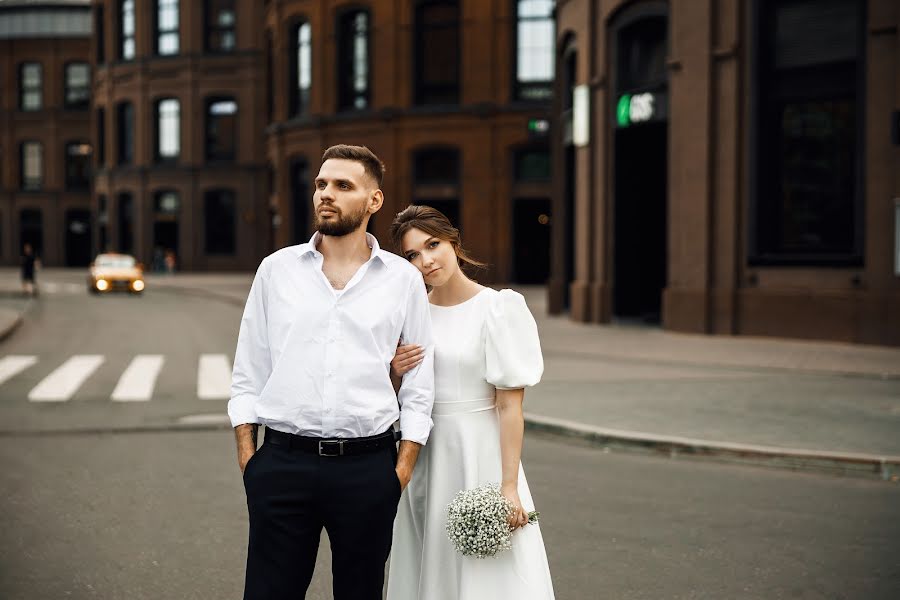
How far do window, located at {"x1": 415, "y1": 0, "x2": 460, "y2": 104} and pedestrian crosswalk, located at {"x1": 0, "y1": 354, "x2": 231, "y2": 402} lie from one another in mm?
24141

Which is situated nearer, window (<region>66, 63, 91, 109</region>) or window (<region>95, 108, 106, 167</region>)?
window (<region>95, 108, 106, 167</region>)

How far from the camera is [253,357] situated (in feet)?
11.6

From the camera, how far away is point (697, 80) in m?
19.1

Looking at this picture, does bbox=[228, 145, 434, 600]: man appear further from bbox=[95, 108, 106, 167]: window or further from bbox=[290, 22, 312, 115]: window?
bbox=[95, 108, 106, 167]: window

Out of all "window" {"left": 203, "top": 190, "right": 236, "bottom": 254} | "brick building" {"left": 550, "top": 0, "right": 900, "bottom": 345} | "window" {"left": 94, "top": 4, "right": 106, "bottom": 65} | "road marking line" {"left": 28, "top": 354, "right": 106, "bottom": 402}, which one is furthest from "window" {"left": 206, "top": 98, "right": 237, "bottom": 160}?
"road marking line" {"left": 28, "top": 354, "right": 106, "bottom": 402}

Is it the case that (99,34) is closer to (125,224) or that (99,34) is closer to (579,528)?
(125,224)

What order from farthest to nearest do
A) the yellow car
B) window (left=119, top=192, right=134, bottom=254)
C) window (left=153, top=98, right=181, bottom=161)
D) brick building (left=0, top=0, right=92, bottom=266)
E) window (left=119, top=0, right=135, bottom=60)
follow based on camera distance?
brick building (left=0, top=0, right=92, bottom=266)
window (left=119, top=192, right=134, bottom=254)
window (left=119, top=0, right=135, bottom=60)
window (left=153, top=98, right=181, bottom=161)
the yellow car

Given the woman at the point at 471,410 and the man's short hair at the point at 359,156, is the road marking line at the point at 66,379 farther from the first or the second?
the man's short hair at the point at 359,156

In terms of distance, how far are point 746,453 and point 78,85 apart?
233 ft

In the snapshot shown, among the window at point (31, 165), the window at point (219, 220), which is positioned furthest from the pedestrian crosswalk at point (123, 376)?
the window at point (31, 165)

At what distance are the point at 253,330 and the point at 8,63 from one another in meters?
75.7

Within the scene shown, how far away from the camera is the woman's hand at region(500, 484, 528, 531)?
3.67m

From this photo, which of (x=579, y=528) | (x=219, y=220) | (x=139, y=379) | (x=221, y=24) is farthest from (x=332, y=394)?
(x=221, y=24)

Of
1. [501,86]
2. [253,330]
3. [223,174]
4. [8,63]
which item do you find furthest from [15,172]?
[253,330]
